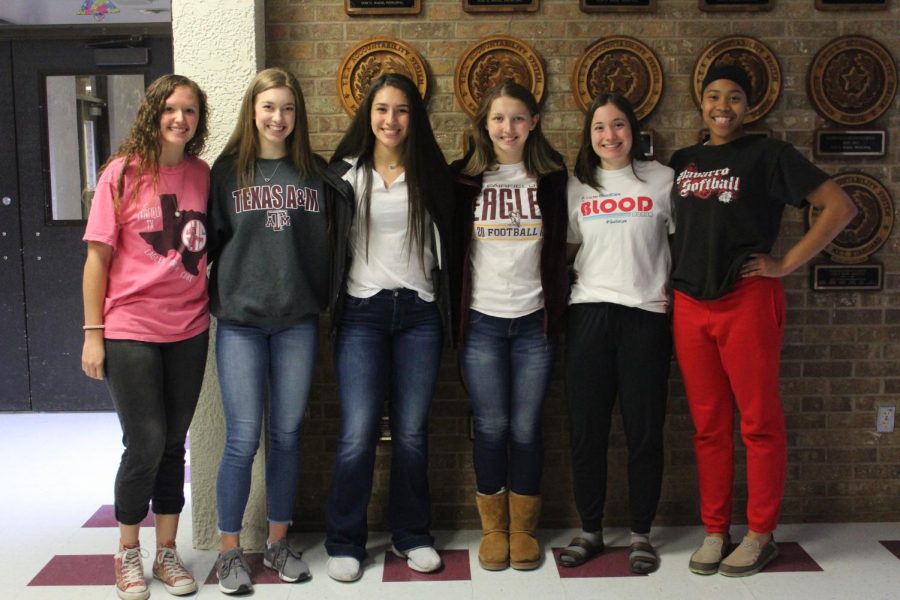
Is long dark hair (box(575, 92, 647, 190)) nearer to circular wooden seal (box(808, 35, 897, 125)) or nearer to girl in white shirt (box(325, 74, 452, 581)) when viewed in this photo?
girl in white shirt (box(325, 74, 452, 581))

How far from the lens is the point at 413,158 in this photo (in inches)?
106

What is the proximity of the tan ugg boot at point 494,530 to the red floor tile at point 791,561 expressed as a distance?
33.4 inches

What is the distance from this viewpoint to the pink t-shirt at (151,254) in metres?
2.50

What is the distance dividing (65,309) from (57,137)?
98 centimetres

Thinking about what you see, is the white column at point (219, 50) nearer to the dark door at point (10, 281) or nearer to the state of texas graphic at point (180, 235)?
the state of texas graphic at point (180, 235)

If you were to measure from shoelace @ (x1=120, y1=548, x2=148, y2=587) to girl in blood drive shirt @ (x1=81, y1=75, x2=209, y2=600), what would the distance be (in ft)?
0.04

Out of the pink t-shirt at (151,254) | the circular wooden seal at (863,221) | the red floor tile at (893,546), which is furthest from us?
the circular wooden seal at (863,221)

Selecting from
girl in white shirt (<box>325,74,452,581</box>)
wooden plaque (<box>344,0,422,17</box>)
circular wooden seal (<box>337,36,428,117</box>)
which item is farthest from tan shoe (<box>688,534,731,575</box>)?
wooden plaque (<box>344,0,422,17</box>)

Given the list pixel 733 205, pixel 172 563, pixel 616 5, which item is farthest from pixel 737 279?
pixel 172 563

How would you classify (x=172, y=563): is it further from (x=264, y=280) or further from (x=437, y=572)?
(x=264, y=280)

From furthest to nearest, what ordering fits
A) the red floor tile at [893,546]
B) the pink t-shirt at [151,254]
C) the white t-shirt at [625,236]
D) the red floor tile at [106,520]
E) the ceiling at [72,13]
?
the ceiling at [72,13] < the red floor tile at [106,520] < the red floor tile at [893,546] < the white t-shirt at [625,236] < the pink t-shirt at [151,254]

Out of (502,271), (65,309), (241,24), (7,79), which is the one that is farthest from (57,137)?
(502,271)

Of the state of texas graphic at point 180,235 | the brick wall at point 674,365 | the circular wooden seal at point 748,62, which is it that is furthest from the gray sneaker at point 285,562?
the circular wooden seal at point 748,62

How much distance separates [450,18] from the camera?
306 centimetres
